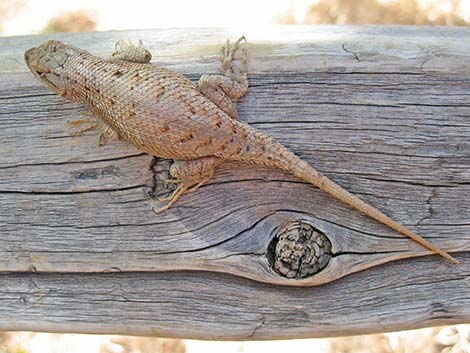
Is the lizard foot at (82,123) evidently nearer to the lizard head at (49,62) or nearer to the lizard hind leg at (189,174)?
the lizard head at (49,62)

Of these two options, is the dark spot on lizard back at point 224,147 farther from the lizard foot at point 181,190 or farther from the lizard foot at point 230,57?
the lizard foot at point 230,57

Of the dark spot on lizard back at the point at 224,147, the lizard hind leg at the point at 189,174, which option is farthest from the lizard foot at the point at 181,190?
the dark spot on lizard back at the point at 224,147

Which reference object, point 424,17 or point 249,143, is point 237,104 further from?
point 424,17

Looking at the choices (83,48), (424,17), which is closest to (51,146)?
(83,48)

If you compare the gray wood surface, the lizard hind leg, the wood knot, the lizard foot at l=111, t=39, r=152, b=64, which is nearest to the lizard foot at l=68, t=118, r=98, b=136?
the gray wood surface

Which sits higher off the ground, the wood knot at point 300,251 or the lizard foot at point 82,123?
the lizard foot at point 82,123

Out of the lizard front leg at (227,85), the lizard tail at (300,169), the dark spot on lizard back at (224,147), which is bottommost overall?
the dark spot on lizard back at (224,147)

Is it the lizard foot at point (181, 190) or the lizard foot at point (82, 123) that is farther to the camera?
the lizard foot at point (82, 123)

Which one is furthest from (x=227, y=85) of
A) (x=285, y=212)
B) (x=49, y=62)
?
(x=49, y=62)
